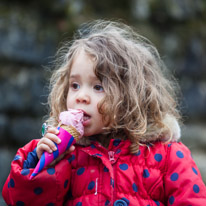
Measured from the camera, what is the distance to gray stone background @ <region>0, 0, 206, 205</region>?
→ 443cm

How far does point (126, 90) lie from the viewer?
235cm

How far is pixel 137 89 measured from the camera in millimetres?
2381

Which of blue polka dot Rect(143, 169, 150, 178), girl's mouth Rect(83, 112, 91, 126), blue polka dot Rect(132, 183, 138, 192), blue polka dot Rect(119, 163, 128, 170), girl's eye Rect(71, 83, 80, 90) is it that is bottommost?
blue polka dot Rect(132, 183, 138, 192)

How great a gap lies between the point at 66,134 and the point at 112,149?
1.14 ft

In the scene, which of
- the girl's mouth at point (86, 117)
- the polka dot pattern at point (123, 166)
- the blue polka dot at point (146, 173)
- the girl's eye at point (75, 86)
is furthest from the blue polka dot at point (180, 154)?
the girl's eye at point (75, 86)

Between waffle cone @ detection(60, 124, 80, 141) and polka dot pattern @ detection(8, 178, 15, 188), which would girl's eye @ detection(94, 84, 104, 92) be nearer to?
waffle cone @ detection(60, 124, 80, 141)

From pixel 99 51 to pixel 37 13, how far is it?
2568mm

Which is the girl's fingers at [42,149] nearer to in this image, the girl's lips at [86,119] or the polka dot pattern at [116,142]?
the girl's lips at [86,119]

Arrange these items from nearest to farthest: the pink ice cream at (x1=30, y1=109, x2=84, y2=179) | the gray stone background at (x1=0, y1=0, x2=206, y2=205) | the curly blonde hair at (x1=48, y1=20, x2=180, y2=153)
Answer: the pink ice cream at (x1=30, y1=109, x2=84, y2=179) < the curly blonde hair at (x1=48, y1=20, x2=180, y2=153) < the gray stone background at (x1=0, y1=0, x2=206, y2=205)

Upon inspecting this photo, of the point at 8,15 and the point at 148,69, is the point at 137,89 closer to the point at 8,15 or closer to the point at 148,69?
the point at 148,69

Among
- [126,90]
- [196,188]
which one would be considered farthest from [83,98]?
[196,188]

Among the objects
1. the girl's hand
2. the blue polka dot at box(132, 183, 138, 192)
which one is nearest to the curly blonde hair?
the blue polka dot at box(132, 183, 138, 192)

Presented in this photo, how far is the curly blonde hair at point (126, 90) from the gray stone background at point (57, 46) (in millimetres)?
1736

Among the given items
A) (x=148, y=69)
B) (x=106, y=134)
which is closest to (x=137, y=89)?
(x=148, y=69)
